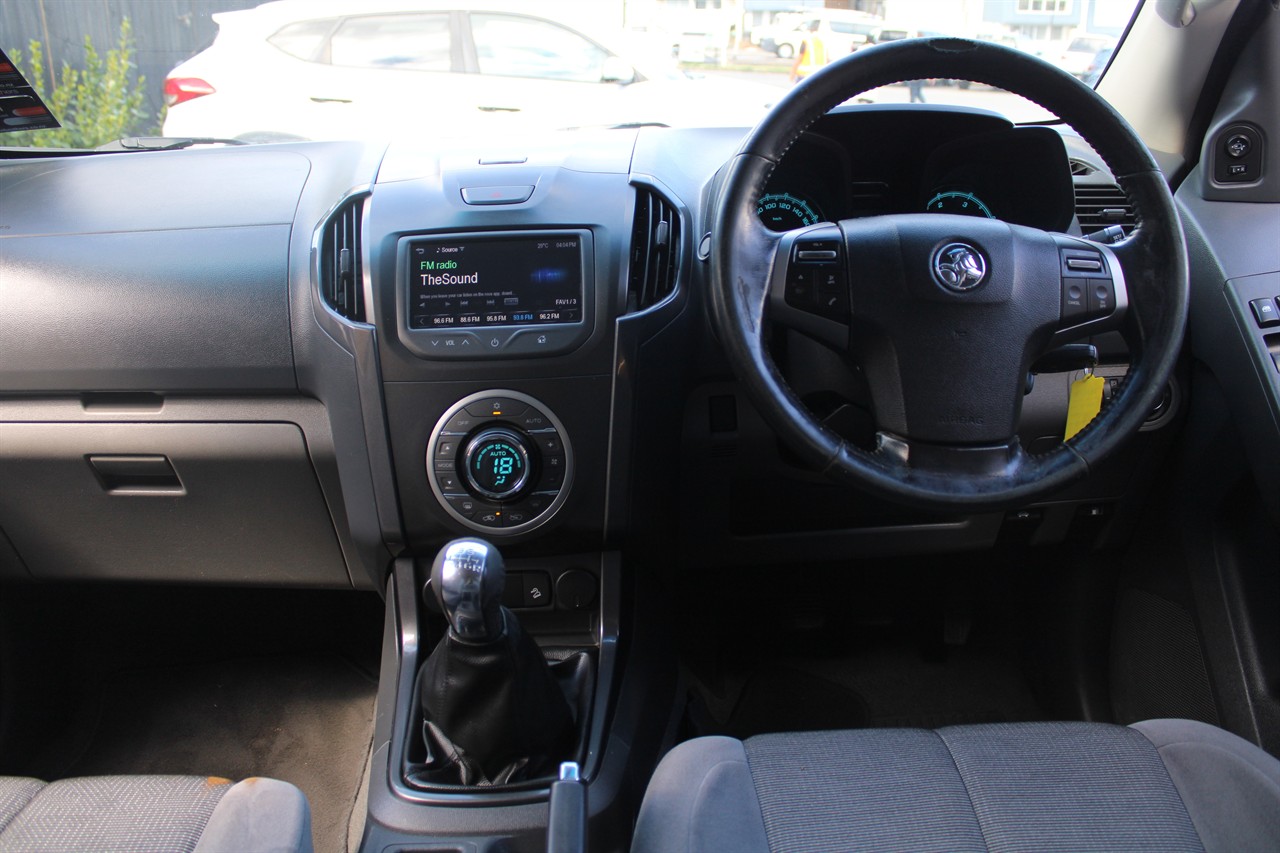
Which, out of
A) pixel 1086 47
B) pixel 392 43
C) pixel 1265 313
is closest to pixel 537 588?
pixel 1265 313

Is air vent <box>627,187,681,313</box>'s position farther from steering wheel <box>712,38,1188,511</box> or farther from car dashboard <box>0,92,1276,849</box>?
steering wheel <box>712,38,1188,511</box>

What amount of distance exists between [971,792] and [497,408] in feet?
2.65

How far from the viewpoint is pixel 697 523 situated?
180 cm

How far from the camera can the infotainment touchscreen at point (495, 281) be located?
1.41 meters

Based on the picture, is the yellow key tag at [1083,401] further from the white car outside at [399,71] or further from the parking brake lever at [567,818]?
the white car outside at [399,71]

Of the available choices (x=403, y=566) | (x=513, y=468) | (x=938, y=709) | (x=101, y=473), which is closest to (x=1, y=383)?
(x=101, y=473)

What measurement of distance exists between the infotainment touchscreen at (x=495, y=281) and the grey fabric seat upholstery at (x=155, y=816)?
66cm

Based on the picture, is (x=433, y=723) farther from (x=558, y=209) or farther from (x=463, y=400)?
(x=558, y=209)

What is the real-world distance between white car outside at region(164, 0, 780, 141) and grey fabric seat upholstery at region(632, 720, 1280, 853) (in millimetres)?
1410

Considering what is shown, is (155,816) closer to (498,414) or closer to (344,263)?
(498,414)

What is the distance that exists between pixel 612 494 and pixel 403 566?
0.38 m

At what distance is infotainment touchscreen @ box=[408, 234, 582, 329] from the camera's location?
141cm

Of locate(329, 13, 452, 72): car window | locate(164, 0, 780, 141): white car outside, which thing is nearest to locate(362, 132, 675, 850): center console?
locate(164, 0, 780, 141): white car outside

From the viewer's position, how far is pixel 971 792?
3.74 feet
